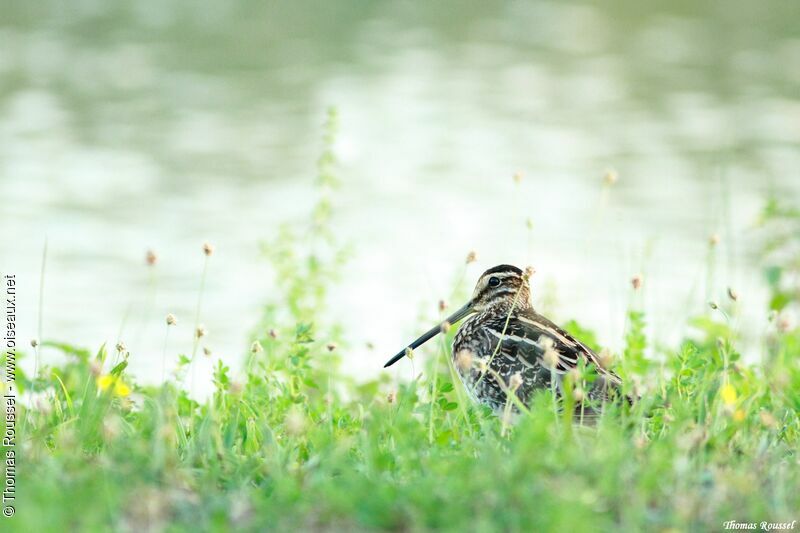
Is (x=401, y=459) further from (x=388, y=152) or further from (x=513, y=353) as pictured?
(x=388, y=152)

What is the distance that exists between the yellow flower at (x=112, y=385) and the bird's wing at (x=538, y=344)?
1554mm

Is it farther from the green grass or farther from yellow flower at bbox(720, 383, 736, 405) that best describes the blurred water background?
yellow flower at bbox(720, 383, 736, 405)

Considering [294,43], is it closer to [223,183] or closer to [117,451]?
[223,183]

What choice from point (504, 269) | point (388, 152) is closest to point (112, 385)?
point (504, 269)

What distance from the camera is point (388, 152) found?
1670 centimetres

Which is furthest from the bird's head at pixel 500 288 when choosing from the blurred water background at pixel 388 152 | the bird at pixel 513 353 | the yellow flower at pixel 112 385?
the yellow flower at pixel 112 385

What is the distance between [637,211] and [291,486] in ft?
37.2

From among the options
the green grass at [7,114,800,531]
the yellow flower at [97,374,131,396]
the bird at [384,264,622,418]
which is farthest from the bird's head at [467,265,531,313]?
the yellow flower at [97,374,131,396]

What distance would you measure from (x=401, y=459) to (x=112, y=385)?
3.88 ft

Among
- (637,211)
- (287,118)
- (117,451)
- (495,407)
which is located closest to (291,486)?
(117,451)

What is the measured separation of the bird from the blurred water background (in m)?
1.64

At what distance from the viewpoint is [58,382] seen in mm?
5695

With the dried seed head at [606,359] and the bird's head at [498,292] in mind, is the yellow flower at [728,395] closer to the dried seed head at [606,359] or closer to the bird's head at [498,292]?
the dried seed head at [606,359]

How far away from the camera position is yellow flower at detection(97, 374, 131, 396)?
16.1 feet
